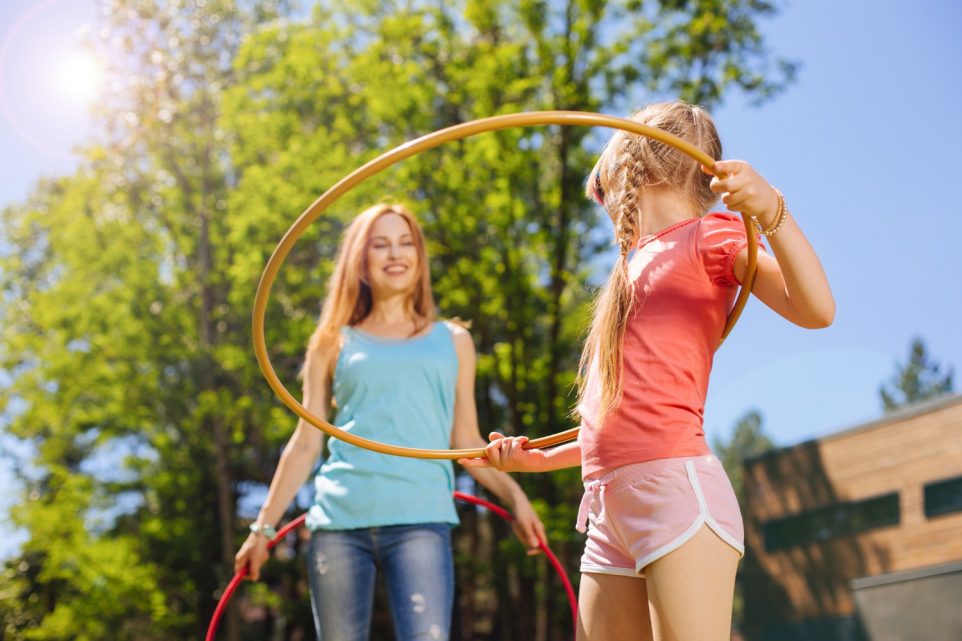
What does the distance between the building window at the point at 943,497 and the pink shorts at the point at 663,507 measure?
25.2 meters

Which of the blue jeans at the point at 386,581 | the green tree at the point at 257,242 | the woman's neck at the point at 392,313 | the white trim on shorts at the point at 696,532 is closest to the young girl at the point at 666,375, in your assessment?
the white trim on shorts at the point at 696,532

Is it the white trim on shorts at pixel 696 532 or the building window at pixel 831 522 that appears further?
the building window at pixel 831 522

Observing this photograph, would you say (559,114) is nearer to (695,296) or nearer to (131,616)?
(695,296)

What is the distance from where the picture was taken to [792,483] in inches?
1171

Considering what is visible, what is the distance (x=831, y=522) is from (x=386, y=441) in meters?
26.7

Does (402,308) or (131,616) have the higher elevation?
(402,308)

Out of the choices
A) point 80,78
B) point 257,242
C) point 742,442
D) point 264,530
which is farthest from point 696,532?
point 742,442

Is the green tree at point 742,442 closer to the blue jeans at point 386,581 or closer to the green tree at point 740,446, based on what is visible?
the green tree at point 740,446

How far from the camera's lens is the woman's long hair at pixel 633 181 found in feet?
8.73

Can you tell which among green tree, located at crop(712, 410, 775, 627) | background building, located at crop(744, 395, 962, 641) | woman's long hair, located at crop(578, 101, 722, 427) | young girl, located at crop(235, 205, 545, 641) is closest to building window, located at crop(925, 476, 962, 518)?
background building, located at crop(744, 395, 962, 641)

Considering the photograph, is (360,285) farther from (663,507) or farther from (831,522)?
(831,522)

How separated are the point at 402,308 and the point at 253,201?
15408mm

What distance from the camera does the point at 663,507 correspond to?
2.43 meters

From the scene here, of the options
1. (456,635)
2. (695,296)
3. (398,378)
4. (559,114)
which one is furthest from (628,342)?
(456,635)
